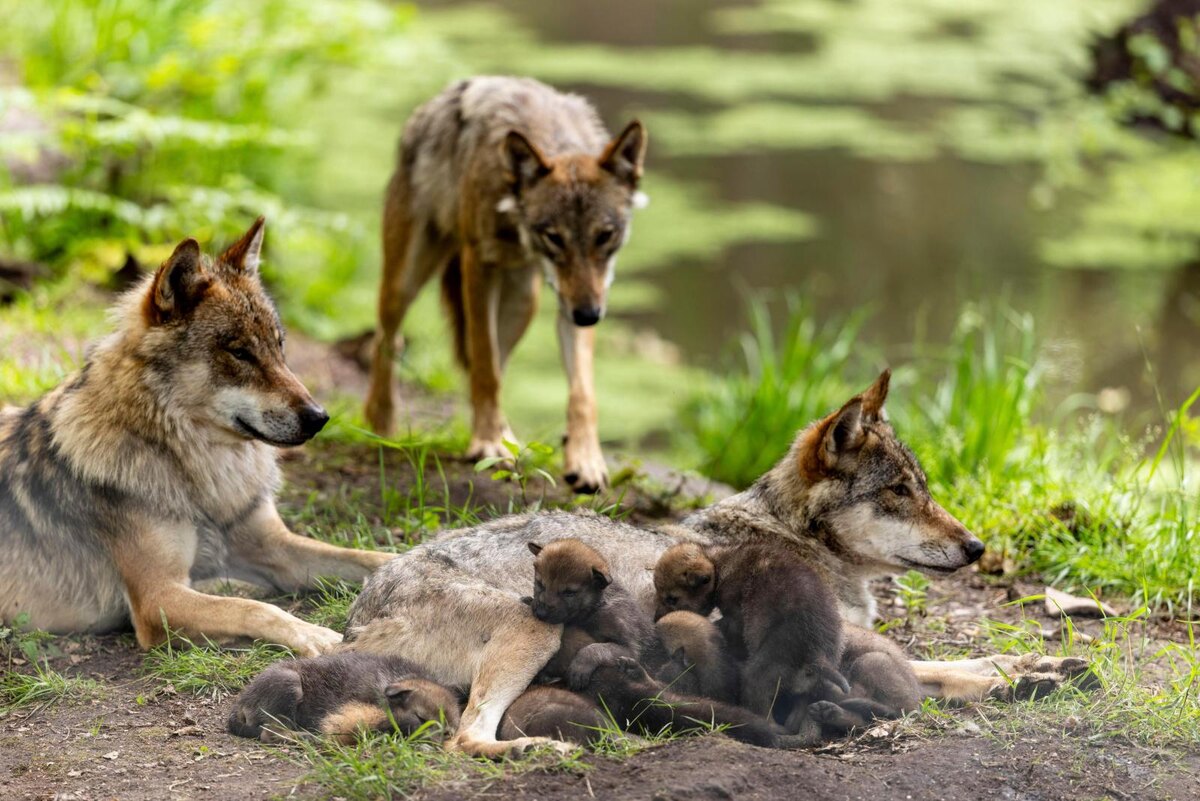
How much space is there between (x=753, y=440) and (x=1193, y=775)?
14.2ft

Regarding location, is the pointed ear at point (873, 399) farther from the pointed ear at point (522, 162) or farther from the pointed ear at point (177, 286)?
the pointed ear at point (522, 162)

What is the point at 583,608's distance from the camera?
168 inches

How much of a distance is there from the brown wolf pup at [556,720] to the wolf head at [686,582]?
0.50 meters

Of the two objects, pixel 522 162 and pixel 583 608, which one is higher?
pixel 522 162

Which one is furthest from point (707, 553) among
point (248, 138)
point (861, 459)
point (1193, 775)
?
point (248, 138)

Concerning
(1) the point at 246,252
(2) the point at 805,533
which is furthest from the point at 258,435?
(2) the point at 805,533

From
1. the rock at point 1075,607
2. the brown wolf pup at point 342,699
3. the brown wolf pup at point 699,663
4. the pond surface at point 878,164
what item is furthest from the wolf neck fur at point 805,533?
the pond surface at point 878,164

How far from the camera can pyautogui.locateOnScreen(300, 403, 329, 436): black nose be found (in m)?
5.08

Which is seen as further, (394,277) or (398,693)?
(394,277)

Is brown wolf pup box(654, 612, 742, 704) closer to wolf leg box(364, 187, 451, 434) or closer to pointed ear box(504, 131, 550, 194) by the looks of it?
pointed ear box(504, 131, 550, 194)

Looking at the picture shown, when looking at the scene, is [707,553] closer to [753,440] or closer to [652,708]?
[652,708]

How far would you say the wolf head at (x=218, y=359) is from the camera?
5.06m

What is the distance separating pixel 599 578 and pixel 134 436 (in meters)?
2.05

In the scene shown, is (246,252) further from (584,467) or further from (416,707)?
(584,467)
